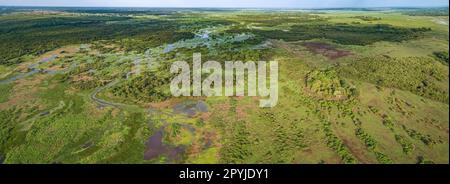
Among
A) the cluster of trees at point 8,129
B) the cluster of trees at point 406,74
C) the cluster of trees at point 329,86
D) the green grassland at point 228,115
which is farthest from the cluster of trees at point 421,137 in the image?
the cluster of trees at point 8,129

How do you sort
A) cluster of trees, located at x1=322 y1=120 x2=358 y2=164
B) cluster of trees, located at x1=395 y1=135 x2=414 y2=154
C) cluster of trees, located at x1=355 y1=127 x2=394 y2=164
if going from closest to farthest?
cluster of trees, located at x1=355 y1=127 x2=394 y2=164 < cluster of trees, located at x1=322 y1=120 x2=358 y2=164 < cluster of trees, located at x1=395 y1=135 x2=414 y2=154

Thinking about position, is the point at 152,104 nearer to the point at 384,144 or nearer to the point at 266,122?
the point at 266,122

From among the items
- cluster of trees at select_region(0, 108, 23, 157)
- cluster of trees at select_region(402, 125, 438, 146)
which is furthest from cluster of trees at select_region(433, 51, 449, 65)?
cluster of trees at select_region(0, 108, 23, 157)

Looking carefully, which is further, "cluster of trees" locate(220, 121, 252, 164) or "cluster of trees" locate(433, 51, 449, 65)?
"cluster of trees" locate(433, 51, 449, 65)

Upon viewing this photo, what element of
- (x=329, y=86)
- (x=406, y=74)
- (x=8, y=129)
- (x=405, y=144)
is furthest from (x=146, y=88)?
(x=406, y=74)

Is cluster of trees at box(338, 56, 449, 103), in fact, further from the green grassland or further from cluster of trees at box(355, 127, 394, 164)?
cluster of trees at box(355, 127, 394, 164)

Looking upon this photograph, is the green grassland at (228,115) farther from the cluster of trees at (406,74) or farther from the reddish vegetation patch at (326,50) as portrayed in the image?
the reddish vegetation patch at (326,50)
